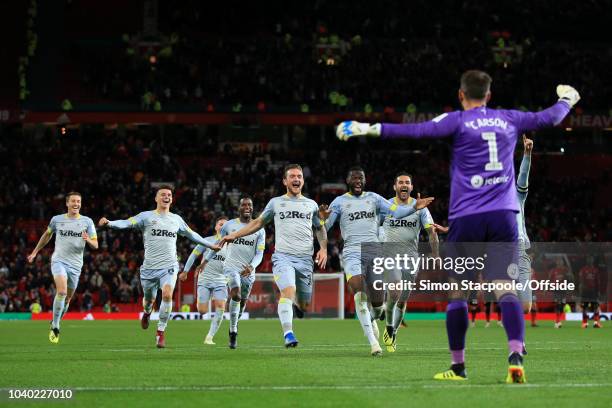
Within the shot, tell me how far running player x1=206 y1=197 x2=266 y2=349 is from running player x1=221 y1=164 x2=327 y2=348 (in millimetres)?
2337

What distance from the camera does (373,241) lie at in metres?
16.1

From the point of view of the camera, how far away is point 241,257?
2019 centimetres

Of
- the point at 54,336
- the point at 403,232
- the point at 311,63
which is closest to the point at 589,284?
the point at 403,232

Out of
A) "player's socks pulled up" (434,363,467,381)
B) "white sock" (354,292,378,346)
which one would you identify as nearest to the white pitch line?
"player's socks pulled up" (434,363,467,381)

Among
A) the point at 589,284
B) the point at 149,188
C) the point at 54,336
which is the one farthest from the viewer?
the point at 149,188

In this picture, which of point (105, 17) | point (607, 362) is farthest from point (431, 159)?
point (607, 362)

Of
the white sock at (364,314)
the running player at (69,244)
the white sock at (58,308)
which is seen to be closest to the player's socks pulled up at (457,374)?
the white sock at (364,314)

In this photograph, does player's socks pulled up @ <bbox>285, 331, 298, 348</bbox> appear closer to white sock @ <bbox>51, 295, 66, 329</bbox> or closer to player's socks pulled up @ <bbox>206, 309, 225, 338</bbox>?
player's socks pulled up @ <bbox>206, 309, 225, 338</bbox>

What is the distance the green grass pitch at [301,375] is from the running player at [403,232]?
2.19 feet

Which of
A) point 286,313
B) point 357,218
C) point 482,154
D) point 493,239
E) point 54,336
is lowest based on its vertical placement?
point 54,336

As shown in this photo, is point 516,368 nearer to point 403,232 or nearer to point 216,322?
point 403,232

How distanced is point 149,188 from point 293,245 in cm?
2978

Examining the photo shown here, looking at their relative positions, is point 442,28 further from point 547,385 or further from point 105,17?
point 547,385

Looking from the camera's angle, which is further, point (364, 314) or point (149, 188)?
point (149, 188)
